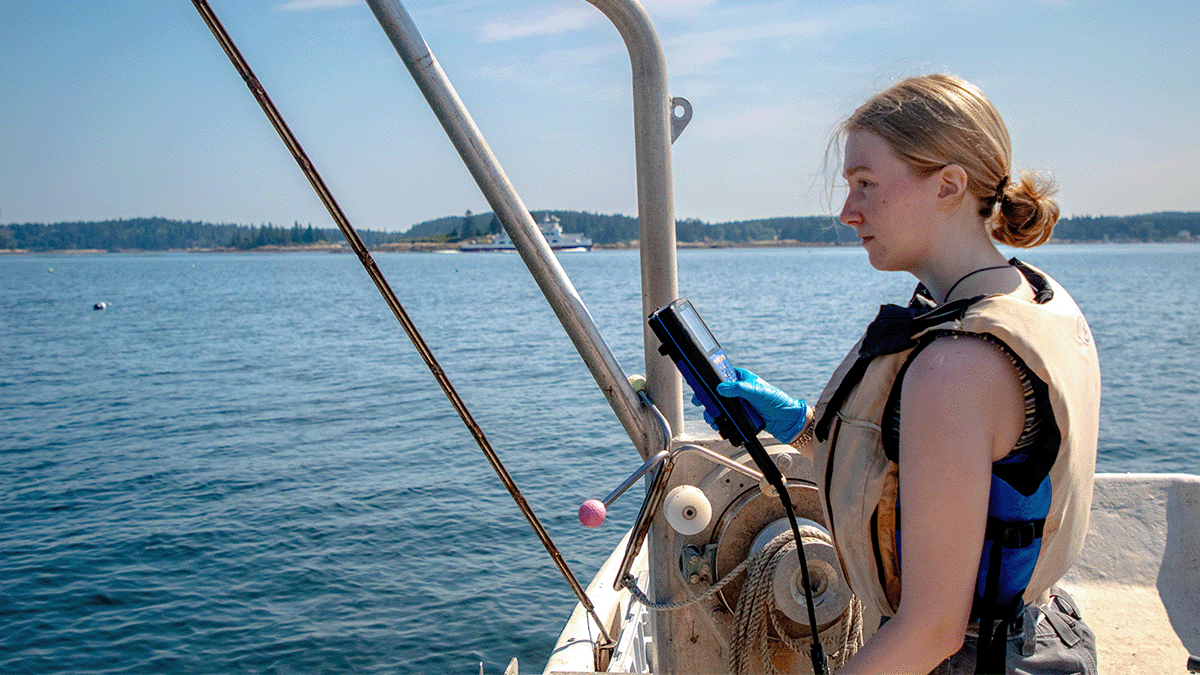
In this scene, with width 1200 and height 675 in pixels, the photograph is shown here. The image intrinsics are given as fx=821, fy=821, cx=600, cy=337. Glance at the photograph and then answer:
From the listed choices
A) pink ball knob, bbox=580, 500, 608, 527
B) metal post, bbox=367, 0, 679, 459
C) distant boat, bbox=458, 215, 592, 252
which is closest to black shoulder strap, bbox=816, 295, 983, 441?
pink ball knob, bbox=580, 500, 608, 527

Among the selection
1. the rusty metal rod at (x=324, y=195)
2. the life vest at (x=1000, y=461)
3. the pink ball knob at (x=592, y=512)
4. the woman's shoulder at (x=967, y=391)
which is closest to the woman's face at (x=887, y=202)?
the life vest at (x=1000, y=461)

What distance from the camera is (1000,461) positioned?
3.97 ft

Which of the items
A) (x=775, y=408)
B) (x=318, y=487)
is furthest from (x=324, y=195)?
(x=318, y=487)

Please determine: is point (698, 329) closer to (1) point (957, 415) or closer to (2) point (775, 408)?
(2) point (775, 408)

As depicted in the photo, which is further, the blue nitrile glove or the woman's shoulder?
the blue nitrile glove

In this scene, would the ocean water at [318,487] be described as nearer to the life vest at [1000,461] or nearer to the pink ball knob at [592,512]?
the pink ball knob at [592,512]

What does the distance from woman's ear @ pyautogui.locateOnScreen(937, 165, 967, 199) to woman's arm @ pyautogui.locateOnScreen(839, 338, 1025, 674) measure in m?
0.28

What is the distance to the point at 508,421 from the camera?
52.4 feet

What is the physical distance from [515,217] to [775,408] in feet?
2.91

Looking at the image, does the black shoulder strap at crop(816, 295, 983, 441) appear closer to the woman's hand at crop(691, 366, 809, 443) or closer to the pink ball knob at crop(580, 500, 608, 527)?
the woman's hand at crop(691, 366, 809, 443)

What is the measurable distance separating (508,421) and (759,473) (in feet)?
45.1

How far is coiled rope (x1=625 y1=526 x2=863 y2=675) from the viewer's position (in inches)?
96.7

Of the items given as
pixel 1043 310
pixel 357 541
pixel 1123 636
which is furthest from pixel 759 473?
pixel 357 541

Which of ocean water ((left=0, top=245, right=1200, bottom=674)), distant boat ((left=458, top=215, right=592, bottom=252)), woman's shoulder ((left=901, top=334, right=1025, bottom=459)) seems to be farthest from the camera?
distant boat ((left=458, top=215, right=592, bottom=252))
